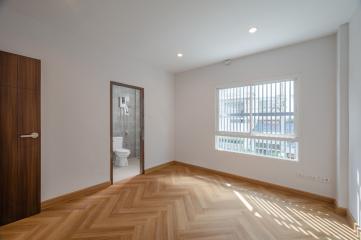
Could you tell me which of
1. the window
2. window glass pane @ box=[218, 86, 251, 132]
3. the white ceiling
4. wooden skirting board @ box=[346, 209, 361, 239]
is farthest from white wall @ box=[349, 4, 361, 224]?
window glass pane @ box=[218, 86, 251, 132]

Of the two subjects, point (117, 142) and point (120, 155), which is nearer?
point (120, 155)

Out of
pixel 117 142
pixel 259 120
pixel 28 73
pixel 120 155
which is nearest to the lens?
pixel 28 73

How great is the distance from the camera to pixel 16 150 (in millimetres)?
2074

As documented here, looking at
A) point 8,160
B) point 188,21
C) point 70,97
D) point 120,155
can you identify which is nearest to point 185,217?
point 8,160

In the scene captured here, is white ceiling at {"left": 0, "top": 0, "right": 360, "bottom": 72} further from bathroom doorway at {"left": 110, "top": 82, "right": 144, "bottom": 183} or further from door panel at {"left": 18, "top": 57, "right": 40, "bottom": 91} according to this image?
bathroom doorway at {"left": 110, "top": 82, "right": 144, "bottom": 183}

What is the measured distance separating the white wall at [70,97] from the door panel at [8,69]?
0.19 metres

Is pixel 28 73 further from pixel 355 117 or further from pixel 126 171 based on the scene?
pixel 355 117

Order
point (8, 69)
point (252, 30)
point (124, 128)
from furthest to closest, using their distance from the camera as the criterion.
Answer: point (124, 128) → point (252, 30) → point (8, 69)

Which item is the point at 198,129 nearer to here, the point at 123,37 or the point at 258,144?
the point at 258,144

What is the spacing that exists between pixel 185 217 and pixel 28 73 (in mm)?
2740

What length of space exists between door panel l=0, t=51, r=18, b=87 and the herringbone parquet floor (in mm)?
1693

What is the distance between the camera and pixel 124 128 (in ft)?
18.0

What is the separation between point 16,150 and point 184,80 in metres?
3.68

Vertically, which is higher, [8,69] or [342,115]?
[8,69]
